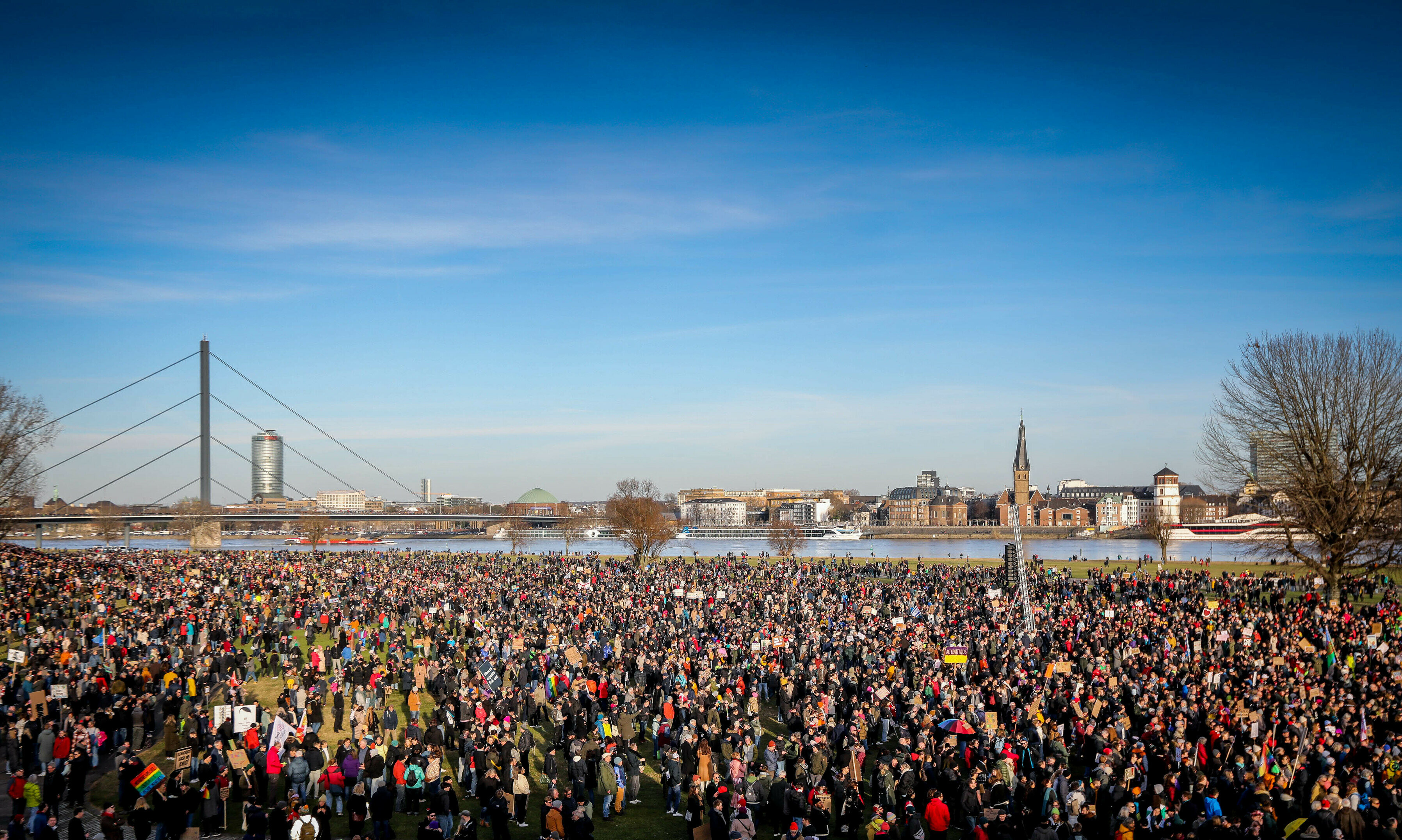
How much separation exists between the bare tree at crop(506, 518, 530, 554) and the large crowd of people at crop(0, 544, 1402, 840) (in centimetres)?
6784

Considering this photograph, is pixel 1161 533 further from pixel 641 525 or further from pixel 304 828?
pixel 304 828

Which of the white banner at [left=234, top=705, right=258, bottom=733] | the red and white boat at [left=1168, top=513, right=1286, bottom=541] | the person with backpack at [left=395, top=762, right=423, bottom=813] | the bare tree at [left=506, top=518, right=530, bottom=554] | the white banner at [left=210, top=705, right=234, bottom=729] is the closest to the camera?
the person with backpack at [left=395, top=762, right=423, bottom=813]

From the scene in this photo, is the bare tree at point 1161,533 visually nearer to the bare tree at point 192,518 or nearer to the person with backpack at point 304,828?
the person with backpack at point 304,828

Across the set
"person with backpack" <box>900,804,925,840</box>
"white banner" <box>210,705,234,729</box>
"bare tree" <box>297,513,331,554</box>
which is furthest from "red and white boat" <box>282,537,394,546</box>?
"person with backpack" <box>900,804,925,840</box>

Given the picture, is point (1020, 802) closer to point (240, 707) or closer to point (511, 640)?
point (240, 707)

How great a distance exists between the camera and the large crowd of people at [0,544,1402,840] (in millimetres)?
11727

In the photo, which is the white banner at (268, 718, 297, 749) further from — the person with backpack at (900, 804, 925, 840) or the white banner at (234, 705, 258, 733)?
the person with backpack at (900, 804, 925, 840)

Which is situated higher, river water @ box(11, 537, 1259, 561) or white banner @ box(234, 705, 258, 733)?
white banner @ box(234, 705, 258, 733)

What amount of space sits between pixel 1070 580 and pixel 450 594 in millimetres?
26598

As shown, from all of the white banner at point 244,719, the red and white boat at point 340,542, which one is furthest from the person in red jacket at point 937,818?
the red and white boat at point 340,542

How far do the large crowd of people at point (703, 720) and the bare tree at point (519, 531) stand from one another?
2671 inches

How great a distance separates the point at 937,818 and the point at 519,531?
125 meters

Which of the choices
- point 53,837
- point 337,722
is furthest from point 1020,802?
point 337,722

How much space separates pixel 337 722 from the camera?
18.4m
